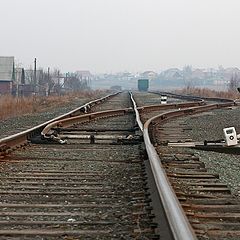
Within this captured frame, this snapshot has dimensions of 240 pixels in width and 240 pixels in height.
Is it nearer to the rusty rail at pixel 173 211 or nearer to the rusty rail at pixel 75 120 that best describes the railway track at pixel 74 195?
the rusty rail at pixel 173 211

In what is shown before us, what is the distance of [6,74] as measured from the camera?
3519 inches

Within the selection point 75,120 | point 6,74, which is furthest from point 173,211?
point 6,74

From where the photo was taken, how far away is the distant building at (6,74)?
86812mm

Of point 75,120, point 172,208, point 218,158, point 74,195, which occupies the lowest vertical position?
point 75,120

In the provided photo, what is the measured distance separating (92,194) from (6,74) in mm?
86347

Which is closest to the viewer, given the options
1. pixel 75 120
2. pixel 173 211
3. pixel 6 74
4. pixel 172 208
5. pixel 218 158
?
pixel 173 211

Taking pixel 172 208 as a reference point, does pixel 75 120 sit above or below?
below

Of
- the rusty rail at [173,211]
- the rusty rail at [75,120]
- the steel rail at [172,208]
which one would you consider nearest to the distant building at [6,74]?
the rusty rail at [75,120]

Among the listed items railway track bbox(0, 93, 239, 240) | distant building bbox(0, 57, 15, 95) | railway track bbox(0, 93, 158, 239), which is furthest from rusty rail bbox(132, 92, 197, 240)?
distant building bbox(0, 57, 15, 95)

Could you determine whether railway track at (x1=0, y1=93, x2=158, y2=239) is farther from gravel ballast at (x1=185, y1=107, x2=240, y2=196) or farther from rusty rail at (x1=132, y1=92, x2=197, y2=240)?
gravel ballast at (x1=185, y1=107, x2=240, y2=196)

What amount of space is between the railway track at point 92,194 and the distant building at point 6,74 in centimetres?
7814

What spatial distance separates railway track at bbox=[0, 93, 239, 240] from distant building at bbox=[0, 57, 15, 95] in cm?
7814

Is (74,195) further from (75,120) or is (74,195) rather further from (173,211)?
(75,120)

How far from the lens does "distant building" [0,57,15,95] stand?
86.8 metres
